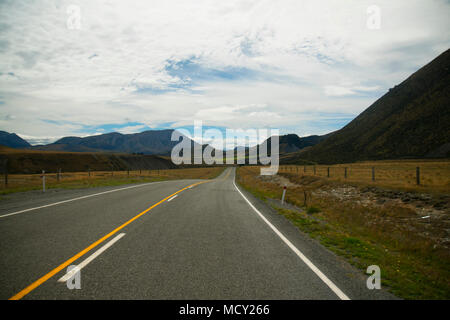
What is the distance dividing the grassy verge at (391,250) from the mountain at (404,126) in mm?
76864

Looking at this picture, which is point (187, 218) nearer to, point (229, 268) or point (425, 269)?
point (229, 268)

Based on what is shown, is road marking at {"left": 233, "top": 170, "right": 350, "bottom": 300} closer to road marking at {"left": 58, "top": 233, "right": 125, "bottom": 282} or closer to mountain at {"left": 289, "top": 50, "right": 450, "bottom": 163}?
road marking at {"left": 58, "top": 233, "right": 125, "bottom": 282}

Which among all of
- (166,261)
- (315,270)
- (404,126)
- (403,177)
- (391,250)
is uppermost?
(404,126)

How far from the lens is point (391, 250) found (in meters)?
7.09

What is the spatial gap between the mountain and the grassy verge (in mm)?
76864

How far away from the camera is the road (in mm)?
3559

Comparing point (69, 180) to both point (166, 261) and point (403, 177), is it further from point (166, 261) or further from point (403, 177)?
point (403, 177)

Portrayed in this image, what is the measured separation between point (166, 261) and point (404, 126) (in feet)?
376

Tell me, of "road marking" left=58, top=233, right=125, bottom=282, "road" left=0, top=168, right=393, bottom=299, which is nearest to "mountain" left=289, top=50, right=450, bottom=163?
"road" left=0, top=168, right=393, bottom=299

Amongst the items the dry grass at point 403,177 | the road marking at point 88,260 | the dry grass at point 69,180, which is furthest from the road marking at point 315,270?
the dry grass at point 69,180

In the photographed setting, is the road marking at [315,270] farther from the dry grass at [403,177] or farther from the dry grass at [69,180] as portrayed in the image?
the dry grass at [69,180]

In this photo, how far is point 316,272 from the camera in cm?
441

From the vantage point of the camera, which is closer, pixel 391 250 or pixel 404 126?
pixel 391 250

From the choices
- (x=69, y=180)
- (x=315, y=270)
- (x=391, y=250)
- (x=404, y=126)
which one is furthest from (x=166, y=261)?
(x=404, y=126)
